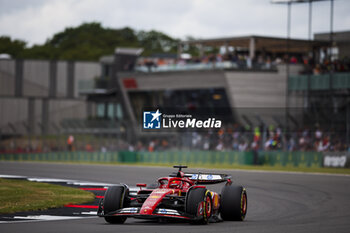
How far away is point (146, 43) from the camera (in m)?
104

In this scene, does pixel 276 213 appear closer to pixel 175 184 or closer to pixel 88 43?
pixel 175 184

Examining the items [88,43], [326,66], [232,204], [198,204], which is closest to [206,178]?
[232,204]

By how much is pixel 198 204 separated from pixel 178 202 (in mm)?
587

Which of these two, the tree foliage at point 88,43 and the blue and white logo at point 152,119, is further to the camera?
the tree foliage at point 88,43

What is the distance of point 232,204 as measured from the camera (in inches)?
458

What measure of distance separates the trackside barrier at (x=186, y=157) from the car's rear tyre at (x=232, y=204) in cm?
1867

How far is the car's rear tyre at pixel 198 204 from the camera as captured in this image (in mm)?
10758

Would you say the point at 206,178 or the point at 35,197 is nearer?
the point at 206,178

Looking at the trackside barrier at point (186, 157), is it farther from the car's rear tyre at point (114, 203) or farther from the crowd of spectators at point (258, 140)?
the car's rear tyre at point (114, 203)

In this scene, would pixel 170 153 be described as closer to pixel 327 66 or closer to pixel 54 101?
pixel 327 66

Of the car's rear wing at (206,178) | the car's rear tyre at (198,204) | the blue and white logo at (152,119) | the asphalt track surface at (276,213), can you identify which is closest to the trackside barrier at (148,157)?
the asphalt track surface at (276,213)

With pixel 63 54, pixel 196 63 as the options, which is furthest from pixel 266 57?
pixel 63 54

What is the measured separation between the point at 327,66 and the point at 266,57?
256 inches

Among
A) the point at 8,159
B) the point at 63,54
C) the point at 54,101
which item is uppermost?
the point at 63,54
